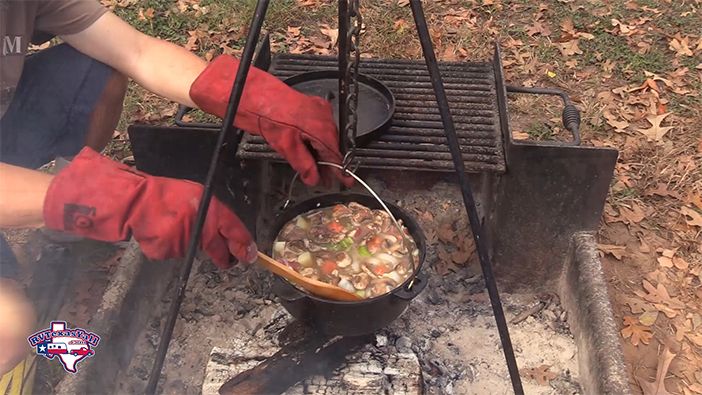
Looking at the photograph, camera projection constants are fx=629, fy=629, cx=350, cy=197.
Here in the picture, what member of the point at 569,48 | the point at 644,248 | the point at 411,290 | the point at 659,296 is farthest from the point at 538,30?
the point at 411,290

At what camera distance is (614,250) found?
3078 millimetres

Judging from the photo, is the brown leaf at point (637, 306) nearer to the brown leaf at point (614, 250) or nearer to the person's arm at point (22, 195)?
the brown leaf at point (614, 250)

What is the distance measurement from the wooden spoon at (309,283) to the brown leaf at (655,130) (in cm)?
261

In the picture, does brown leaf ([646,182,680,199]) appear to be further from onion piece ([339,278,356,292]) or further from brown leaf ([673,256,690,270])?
onion piece ([339,278,356,292])

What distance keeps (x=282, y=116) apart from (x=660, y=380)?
1856 mm

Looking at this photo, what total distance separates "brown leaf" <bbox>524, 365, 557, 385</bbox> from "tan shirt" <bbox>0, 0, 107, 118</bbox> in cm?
220

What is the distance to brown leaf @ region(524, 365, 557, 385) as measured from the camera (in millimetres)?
2422

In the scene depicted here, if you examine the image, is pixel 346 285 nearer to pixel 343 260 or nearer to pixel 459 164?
pixel 343 260

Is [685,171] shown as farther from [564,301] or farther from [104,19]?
[104,19]

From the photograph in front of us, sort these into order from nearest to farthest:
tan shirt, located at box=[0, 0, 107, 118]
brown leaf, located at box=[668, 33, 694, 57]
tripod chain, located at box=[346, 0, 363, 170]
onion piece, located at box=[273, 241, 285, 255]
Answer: tripod chain, located at box=[346, 0, 363, 170] < onion piece, located at box=[273, 241, 285, 255] < tan shirt, located at box=[0, 0, 107, 118] < brown leaf, located at box=[668, 33, 694, 57]

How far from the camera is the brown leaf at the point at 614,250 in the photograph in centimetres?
306

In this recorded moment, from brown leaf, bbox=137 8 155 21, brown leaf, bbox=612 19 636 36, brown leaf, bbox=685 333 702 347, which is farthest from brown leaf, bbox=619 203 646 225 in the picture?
brown leaf, bbox=137 8 155 21

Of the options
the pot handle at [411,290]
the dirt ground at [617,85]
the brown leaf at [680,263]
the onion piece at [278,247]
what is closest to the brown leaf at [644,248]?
the dirt ground at [617,85]
